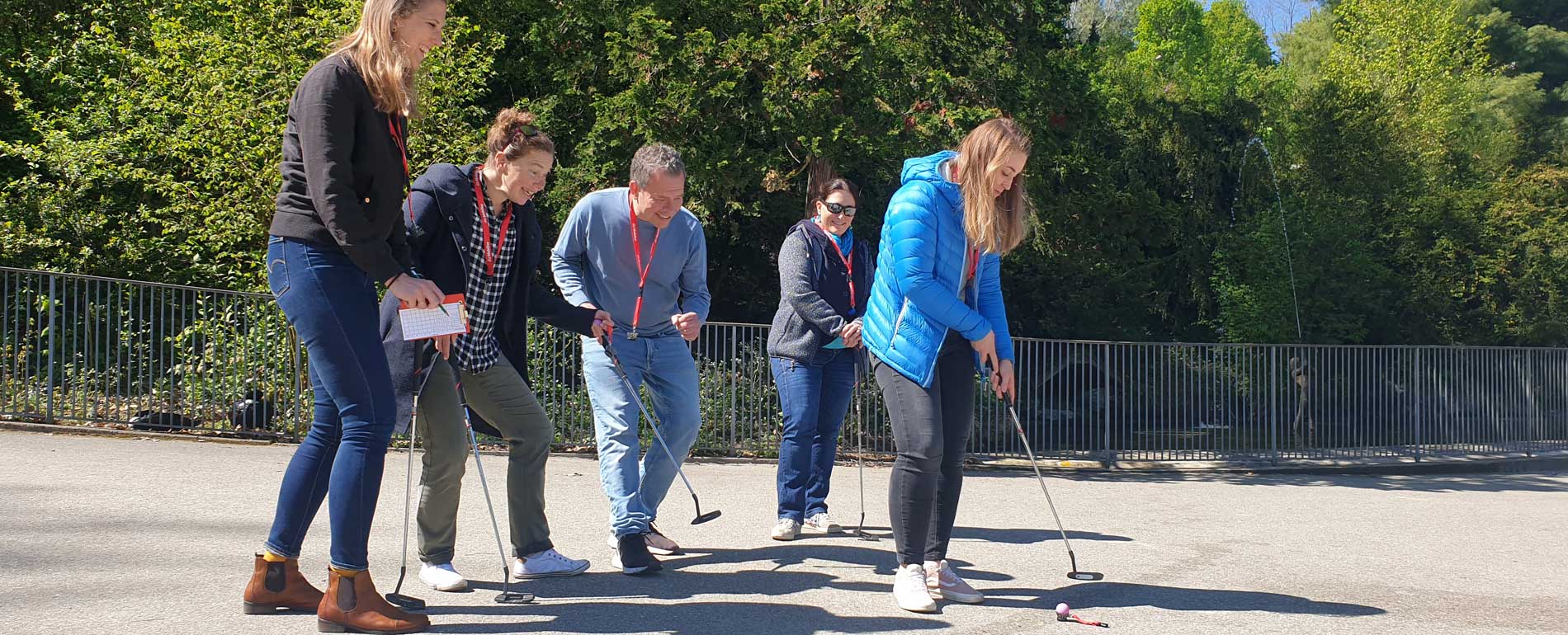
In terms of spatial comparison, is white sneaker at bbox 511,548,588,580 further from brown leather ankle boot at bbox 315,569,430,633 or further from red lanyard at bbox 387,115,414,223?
red lanyard at bbox 387,115,414,223

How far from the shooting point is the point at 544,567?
17.3ft

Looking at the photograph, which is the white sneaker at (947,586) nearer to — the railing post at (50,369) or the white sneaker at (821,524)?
the white sneaker at (821,524)

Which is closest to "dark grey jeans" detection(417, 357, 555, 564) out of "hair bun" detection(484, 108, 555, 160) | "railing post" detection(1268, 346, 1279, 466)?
"hair bun" detection(484, 108, 555, 160)

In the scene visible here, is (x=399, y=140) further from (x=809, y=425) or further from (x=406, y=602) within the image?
(x=809, y=425)

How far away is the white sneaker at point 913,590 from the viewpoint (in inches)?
191

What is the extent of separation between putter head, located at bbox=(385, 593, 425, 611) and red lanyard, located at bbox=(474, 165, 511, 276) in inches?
49.9

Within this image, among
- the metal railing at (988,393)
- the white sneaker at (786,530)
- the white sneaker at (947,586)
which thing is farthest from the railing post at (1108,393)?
the white sneaker at (947,586)

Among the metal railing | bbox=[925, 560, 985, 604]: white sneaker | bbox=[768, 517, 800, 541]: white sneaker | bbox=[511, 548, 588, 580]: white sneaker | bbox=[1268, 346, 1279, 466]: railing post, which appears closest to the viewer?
bbox=[925, 560, 985, 604]: white sneaker

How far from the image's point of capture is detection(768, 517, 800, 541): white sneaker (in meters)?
6.58

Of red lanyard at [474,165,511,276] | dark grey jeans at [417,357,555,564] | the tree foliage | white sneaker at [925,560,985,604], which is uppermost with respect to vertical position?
the tree foliage

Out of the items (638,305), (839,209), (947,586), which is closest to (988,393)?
(839,209)

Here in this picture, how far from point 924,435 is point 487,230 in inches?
71.5

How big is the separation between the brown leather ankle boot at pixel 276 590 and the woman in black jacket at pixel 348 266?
78 mm

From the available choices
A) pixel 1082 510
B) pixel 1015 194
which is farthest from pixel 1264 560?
pixel 1015 194
